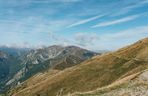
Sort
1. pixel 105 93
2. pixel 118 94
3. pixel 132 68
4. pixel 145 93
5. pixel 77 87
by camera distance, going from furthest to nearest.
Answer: pixel 77 87 → pixel 132 68 → pixel 105 93 → pixel 118 94 → pixel 145 93

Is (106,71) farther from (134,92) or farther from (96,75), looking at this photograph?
(134,92)

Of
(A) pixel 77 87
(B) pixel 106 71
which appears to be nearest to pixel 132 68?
(B) pixel 106 71

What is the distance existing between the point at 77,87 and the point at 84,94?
152347 mm

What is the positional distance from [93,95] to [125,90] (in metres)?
5.27

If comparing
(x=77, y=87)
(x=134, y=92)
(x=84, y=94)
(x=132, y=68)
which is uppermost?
(x=134, y=92)

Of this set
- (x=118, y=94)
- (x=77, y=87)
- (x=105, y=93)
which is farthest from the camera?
(x=77, y=87)

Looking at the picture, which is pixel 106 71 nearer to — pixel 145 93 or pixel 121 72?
pixel 121 72

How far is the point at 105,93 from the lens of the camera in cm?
4025

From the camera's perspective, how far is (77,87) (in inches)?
7623

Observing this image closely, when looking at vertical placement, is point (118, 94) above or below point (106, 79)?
above

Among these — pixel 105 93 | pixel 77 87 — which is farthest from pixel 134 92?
pixel 77 87

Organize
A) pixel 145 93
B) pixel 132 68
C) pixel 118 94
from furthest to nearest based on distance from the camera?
1. pixel 132 68
2. pixel 118 94
3. pixel 145 93

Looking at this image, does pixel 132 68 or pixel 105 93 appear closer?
pixel 105 93

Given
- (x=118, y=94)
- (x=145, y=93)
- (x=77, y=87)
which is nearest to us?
(x=145, y=93)
